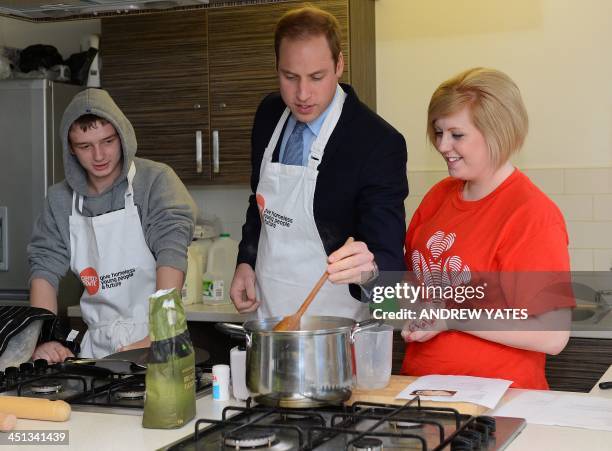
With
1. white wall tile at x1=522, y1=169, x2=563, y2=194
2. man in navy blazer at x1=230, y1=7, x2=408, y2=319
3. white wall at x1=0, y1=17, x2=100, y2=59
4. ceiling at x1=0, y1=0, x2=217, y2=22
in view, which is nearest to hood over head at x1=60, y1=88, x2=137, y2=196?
ceiling at x1=0, y1=0, x2=217, y2=22

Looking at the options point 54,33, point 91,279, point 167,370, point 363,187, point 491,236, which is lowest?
point 167,370

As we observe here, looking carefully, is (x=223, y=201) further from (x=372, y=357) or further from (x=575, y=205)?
(x=372, y=357)

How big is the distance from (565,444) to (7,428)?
98 cm

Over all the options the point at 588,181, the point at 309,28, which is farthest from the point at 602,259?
the point at 309,28

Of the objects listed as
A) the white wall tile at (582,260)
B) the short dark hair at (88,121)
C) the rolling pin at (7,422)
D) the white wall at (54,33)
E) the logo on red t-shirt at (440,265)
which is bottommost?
the rolling pin at (7,422)

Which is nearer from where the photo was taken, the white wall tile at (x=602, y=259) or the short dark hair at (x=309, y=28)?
the short dark hair at (x=309, y=28)

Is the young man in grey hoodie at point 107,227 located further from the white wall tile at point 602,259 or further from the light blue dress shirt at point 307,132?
the white wall tile at point 602,259

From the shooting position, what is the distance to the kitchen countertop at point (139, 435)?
60.1 inches

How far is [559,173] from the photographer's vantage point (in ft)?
11.9

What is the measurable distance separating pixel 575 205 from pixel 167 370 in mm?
2366

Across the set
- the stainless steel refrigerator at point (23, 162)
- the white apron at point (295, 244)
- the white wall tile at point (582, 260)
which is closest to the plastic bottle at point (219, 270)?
the stainless steel refrigerator at point (23, 162)

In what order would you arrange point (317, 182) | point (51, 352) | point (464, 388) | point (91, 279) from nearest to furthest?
point (464, 388) → point (51, 352) → point (317, 182) → point (91, 279)

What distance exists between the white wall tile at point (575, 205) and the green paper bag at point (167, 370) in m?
2.28

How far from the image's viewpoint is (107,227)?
263cm
